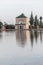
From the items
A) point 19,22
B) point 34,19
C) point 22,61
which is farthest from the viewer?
point 19,22

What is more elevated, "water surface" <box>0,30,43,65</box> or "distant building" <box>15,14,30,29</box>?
"water surface" <box>0,30,43,65</box>

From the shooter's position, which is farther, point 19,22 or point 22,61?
point 19,22

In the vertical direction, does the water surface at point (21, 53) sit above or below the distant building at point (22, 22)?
above

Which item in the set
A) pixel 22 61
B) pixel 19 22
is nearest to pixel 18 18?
pixel 19 22

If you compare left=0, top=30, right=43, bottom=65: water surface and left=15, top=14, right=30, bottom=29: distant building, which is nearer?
left=0, top=30, right=43, bottom=65: water surface

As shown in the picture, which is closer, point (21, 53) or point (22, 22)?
point (21, 53)

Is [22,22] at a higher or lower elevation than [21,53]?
lower

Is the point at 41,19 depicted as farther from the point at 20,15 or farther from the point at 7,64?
the point at 7,64

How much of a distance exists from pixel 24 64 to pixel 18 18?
210 ft

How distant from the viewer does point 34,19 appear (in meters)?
64.7

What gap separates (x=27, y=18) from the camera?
72438mm

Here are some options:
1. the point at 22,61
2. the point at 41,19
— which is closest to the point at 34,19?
the point at 41,19

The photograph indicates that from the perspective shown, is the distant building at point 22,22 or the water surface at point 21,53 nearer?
the water surface at point 21,53

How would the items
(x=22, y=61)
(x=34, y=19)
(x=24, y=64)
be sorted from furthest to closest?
(x=34, y=19), (x=22, y=61), (x=24, y=64)
